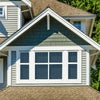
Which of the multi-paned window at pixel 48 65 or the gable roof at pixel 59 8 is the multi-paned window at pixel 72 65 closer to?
the multi-paned window at pixel 48 65

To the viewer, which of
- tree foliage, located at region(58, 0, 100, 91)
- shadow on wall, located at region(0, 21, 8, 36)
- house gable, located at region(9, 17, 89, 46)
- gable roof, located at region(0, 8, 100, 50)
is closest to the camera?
gable roof, located at region(0, 8, 100, 50)

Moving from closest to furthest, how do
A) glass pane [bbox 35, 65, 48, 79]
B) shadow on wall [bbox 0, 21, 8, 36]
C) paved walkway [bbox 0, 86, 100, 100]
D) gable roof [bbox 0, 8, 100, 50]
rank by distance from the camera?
1. paved walkway [bbox 0, 86, 100, 100]
2. gable roof [bbox 0, 8, 100, 50]
3. glass pane [bbox 35, 65, 48, 79]
4. shadow on wall [bbox 0, 21, 8, 36]

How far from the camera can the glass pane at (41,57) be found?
10.9 meters

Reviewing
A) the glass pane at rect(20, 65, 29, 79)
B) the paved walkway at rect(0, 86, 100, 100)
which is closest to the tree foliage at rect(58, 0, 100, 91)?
the paved walkway at rect(0, 86, 100, 100)

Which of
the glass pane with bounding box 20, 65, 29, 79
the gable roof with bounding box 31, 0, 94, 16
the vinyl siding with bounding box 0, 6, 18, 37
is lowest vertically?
the glass pane with bounding box 20, 65, 29, 79

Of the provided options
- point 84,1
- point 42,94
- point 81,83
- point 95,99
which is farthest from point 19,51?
point 84,1

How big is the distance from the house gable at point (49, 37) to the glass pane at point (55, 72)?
129cm

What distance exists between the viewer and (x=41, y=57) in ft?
35.8

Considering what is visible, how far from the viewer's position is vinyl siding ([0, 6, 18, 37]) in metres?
12.3

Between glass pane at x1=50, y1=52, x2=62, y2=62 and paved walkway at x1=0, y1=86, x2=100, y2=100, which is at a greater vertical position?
glass pane at x1=50, y1=52, x2=62, y2=62

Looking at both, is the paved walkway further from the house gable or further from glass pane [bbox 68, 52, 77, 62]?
the house gable

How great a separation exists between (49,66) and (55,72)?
0.47 metres

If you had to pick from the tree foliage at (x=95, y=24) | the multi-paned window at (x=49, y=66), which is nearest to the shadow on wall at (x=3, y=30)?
the multi-paned window at (x=49, y=66)

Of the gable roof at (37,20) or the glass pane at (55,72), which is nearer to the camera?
the gable roof at (37,20)
